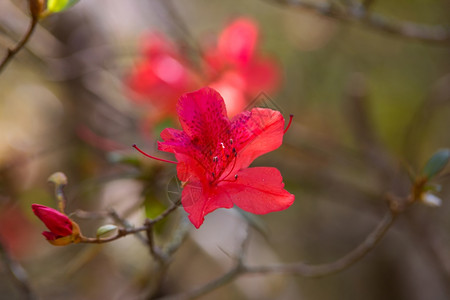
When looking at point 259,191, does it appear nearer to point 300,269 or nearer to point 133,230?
point 133,230

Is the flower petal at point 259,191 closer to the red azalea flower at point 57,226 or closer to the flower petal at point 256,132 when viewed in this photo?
the flower petal at point 256,132

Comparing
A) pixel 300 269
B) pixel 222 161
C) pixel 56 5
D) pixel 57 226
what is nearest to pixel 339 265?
pixel 300 269

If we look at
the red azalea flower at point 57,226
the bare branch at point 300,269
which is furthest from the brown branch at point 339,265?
the red azalea flower at point 57,226

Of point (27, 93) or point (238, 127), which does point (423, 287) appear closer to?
point (238, 127)

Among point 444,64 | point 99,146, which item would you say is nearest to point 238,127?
point 99,146

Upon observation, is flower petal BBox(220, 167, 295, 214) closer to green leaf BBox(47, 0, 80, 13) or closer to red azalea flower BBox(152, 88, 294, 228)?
red azalea flower BBox(152, 88, 294, 228)

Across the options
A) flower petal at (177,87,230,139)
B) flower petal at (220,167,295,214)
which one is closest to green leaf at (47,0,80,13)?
flower petal at (177,87,230,139)
